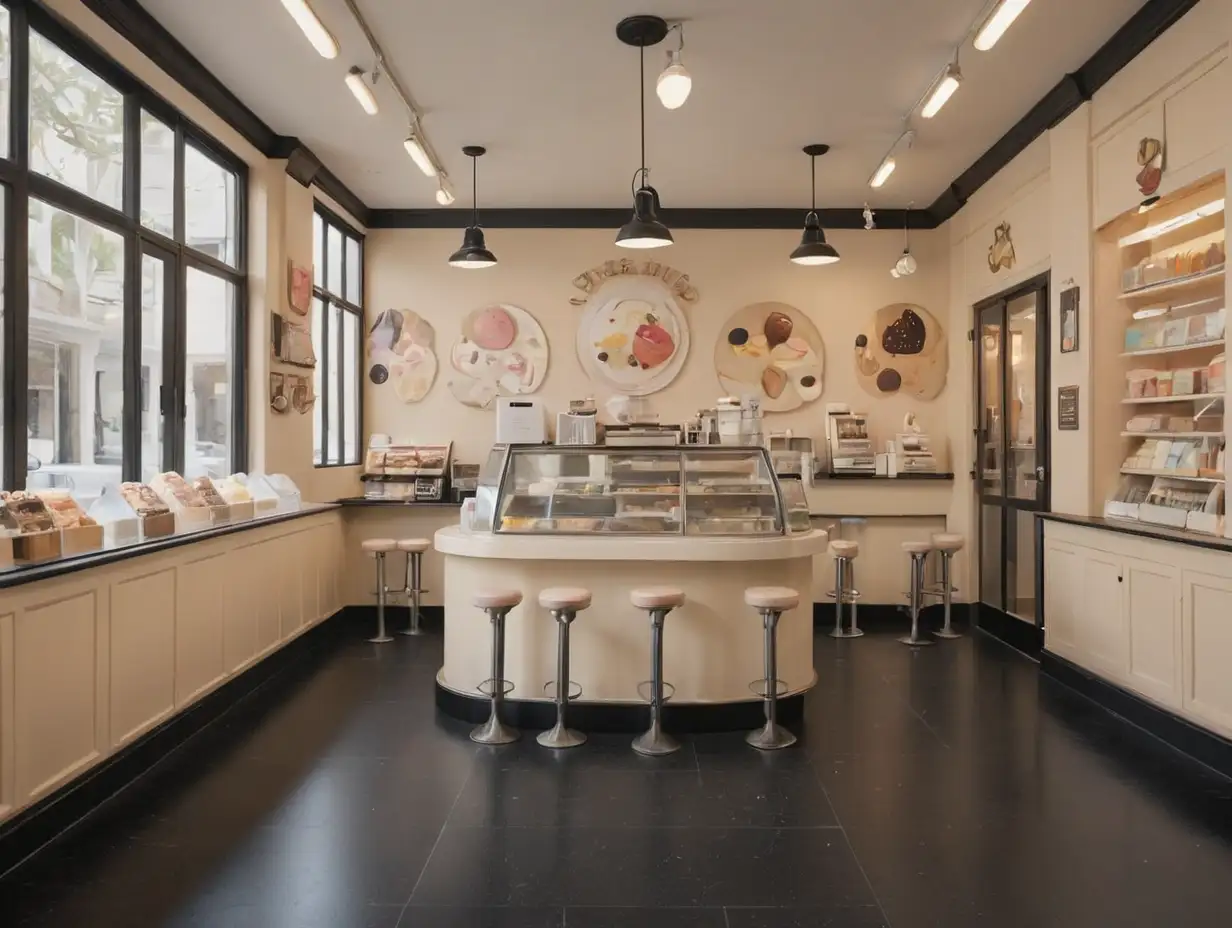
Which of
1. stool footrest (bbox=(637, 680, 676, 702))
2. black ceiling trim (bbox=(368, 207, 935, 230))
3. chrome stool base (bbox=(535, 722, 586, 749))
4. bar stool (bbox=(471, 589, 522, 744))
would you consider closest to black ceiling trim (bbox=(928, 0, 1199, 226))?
black ceiling trim (bbox=(368, 207, 935, 230))

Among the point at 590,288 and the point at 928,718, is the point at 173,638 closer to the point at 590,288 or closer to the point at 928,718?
the point at 928,718

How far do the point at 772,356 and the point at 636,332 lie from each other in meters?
1.29

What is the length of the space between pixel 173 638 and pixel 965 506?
6.08 meters

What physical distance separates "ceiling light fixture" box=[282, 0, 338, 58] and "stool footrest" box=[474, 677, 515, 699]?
323 centimetres

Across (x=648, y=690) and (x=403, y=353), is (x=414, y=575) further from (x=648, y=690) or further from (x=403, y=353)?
(x=648, y=690)

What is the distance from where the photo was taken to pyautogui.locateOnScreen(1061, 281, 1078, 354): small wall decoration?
5379 mm

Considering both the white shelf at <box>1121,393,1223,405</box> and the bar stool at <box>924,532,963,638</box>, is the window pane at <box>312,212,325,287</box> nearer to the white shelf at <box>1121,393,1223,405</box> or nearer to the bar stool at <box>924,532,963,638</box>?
the bar stool at <box>924,532,963,638</box>

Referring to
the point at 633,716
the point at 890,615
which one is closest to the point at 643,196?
the point at 633,716

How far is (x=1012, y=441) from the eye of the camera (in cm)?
668

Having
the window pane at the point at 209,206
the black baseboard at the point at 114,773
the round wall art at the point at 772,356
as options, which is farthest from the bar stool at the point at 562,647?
the round wall art at the point at 772,356

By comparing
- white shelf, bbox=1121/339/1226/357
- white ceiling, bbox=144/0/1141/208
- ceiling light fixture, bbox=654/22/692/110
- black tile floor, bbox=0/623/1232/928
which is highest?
white ceiling, bbox=144/0/1141/208

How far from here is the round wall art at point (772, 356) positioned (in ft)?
25.5

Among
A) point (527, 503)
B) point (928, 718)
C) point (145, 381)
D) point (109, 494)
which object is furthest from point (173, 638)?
point (928, 718)

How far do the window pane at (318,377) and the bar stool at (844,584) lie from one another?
440cm
